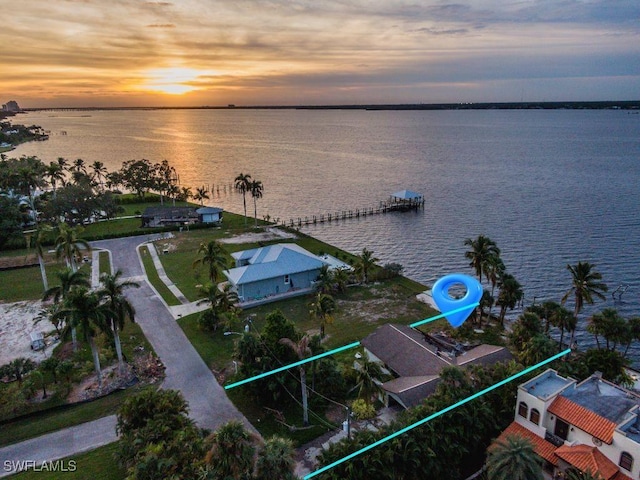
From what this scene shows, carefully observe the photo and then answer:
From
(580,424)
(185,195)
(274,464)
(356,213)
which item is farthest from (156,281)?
(185,195)

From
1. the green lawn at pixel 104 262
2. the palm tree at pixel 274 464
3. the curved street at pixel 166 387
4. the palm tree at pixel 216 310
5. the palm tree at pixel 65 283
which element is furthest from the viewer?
the green lawn at pixel 104 262

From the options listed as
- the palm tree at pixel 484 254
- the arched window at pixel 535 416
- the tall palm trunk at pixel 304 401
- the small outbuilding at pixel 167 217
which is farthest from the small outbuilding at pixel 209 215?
the arched window at pixel 535 416

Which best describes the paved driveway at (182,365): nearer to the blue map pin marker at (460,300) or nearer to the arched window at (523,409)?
the blue map pin marker at (460,300)

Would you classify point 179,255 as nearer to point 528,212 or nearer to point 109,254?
point 109,254

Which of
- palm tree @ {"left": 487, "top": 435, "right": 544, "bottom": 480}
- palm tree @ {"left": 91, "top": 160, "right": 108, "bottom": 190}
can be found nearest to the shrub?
palm tree @ {"left": 487, "top": 435, "right": 544, "bottom": 480}

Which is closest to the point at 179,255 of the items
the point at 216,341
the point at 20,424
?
the point at 216,341

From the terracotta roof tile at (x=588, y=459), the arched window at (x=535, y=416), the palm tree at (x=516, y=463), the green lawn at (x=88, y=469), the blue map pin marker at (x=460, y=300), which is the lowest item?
the green lawn at (x=88, y=469)

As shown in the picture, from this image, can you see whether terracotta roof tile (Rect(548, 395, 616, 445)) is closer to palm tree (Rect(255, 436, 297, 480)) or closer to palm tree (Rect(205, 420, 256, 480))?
palm tree (Rect(255, 436, 297, 480))
